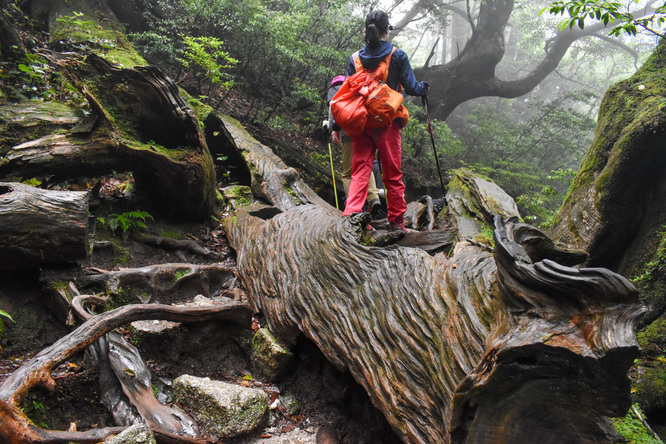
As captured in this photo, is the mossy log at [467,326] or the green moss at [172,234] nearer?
the mossy log at [467,326]

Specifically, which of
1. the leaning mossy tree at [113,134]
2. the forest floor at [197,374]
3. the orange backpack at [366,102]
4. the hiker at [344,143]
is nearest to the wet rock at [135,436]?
the forest floor at [197,374]

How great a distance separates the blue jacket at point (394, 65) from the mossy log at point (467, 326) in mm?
1821

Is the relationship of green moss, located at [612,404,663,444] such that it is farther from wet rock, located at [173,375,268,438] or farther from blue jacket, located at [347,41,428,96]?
blue jacket, located at [347,41,428,96]

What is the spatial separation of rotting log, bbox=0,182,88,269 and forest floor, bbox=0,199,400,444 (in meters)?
0.24

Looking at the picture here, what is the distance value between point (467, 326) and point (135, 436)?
2082mm

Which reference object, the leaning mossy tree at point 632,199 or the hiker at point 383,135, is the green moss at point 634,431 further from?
the hiker at point 383,135

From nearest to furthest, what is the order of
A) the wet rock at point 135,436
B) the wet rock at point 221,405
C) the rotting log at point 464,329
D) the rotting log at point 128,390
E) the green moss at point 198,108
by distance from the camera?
1. the rotting log at point 464,329
2. the wet rock at point 135,436
3. the rotting log at point 128,390
4. the wet rock at point 221,405
5. the green moss at point 198,108

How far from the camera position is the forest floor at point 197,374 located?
2.42 m

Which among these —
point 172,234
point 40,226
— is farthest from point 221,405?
point 172,234

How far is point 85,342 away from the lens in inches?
98.6

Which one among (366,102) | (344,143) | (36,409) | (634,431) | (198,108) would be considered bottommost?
(36,409)

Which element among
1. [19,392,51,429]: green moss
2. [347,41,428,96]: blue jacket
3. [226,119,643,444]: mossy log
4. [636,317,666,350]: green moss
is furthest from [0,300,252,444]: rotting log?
[636,317,666,350]: green moss

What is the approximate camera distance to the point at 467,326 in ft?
7.62

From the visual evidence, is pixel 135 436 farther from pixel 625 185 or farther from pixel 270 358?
pixel 625 185
